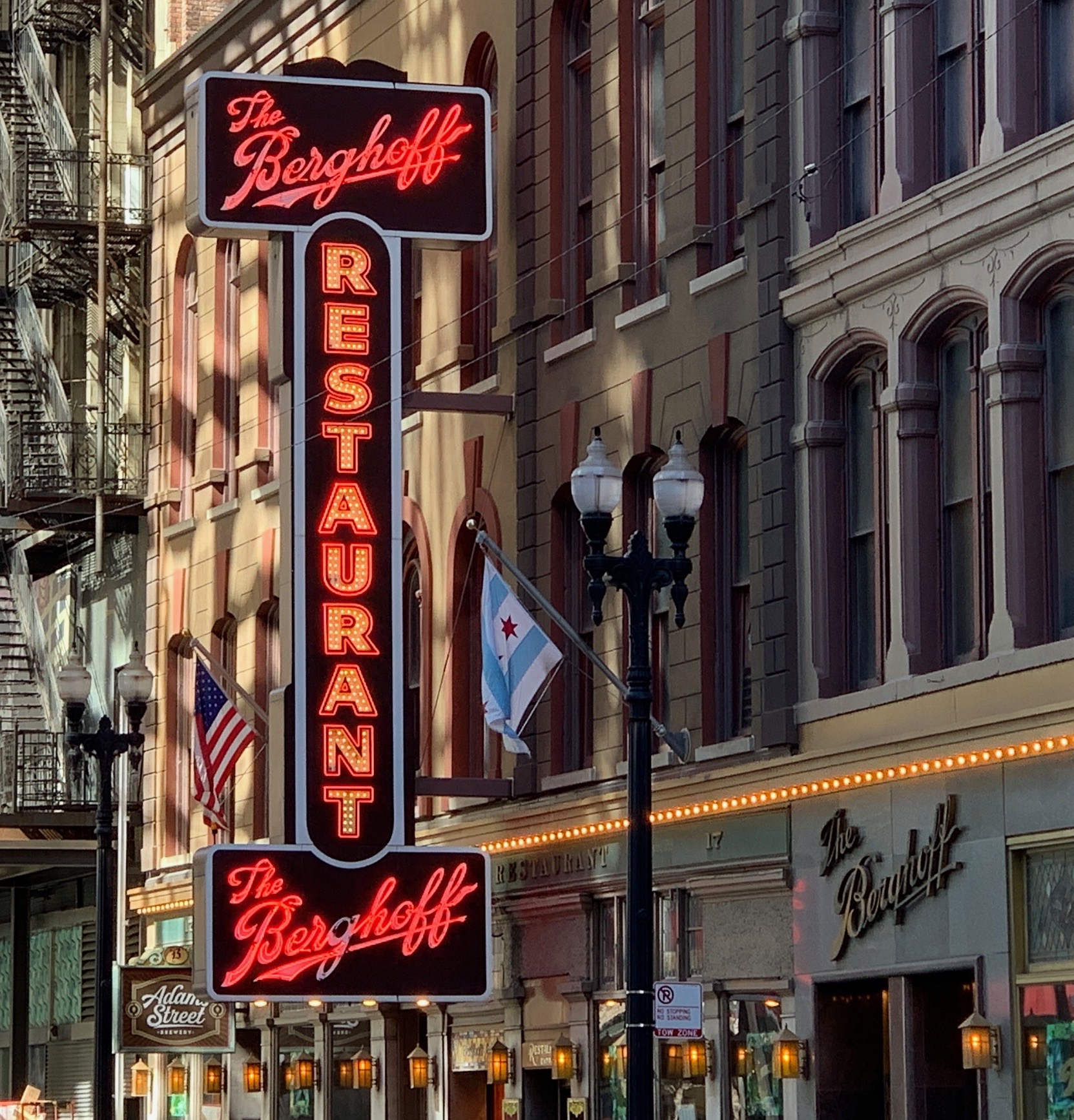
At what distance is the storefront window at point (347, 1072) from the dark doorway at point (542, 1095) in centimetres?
463

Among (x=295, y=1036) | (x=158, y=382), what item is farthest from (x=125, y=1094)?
(x=158, y=382)

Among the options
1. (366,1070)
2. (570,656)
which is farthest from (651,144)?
(366,1070)

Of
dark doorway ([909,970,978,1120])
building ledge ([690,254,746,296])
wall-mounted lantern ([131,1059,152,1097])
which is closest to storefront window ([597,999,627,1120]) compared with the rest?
dark doorway ([909,970,978,1120])

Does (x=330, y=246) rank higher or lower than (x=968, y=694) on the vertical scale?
higher

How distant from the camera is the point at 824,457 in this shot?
27438mm

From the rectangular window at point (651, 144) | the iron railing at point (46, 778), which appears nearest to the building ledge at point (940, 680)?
the rectangular window at point (651, 144)

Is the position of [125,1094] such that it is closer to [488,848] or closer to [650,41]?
[488,848]

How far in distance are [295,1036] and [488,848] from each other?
701 cm

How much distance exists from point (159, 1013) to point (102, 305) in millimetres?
13448

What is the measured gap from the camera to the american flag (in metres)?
36.5

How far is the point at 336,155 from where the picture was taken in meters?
33.7

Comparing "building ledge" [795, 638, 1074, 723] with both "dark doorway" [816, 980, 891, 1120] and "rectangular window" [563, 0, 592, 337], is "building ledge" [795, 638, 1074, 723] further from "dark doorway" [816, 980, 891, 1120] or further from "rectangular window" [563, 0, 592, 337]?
"rectangular window" [563, 0, 592, 337]

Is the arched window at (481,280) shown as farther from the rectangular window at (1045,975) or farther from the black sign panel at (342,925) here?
the rectangular window at (1045,975)

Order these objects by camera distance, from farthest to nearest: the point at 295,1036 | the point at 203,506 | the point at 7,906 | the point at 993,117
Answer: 1. the point at 7,906
2. the point at 203,506
3. the point at 295,1036
4. the point at 993,117
